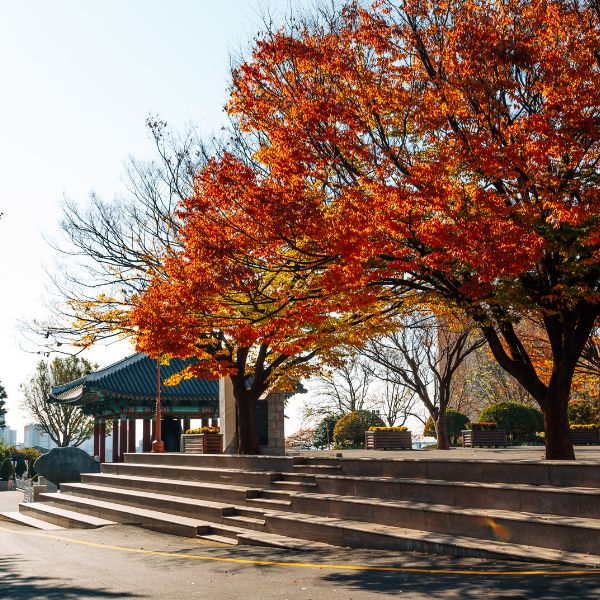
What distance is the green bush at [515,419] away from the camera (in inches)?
1257

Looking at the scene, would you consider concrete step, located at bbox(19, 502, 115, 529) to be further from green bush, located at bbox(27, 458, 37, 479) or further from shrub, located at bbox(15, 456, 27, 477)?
shrub, located at bbox(15, 456, 27, 477)

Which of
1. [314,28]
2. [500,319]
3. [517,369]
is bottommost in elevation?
[517,369]

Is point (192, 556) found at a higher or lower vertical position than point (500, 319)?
lower

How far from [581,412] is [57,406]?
155 feet

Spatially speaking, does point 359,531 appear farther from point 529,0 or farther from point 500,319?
point 529,0

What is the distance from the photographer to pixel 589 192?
1166cm

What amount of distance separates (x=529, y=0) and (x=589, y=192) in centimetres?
403

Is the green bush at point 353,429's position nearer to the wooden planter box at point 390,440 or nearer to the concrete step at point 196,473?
the wooden planter box at point 390,440

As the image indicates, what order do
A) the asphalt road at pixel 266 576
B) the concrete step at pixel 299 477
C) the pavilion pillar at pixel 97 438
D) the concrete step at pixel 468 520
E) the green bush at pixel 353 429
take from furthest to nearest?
the pavilion pillar at pixel 97 438 < the green bush at pixel 353 429 < the concrete step at pixel 299 477 < the concrete step at pixel 468 520 < the asphalt road at pixel 266 576

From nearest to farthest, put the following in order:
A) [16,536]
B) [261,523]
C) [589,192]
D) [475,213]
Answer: [589,192], [475,213], [261,523], [16,536]

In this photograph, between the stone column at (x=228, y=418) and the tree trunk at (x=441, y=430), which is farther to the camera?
the tree trunk at (x=441, y=430)

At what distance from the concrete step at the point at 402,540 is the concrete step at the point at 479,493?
2.92 feet

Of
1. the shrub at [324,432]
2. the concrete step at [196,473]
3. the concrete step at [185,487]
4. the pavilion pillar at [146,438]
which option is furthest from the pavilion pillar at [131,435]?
the concrete step at [185,487]

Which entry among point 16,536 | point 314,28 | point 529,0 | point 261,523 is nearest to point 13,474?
point 16,536
